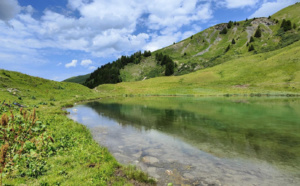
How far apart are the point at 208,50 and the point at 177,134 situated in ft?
641

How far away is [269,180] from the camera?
8.48m

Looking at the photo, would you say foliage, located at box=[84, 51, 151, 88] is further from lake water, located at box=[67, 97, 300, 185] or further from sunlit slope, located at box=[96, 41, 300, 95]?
lake water, located at box=[67, 97, 300, 185]

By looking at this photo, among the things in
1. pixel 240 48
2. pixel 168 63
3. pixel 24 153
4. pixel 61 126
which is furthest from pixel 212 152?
pixel 240 48

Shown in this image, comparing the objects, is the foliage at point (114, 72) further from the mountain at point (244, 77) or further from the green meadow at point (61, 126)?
the green meadow at point (61, 126)

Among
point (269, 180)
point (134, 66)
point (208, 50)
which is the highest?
point (208, 50)

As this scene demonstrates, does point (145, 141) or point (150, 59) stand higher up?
point (150, 59)

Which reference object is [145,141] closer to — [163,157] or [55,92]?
[163,157]

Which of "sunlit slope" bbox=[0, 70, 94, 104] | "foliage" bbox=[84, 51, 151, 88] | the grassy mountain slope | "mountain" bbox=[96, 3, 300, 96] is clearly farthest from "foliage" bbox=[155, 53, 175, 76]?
"sunlit slope" bbox=[0, 70, 94, 104]

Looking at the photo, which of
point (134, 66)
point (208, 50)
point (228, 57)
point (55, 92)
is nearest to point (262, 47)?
point (228, 57)

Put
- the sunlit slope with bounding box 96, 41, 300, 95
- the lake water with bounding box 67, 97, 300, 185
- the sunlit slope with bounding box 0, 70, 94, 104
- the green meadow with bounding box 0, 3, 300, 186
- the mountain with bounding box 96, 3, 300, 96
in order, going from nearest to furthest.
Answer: the green meadow with bounding box 0, 3, 300, 186
the lake water with bounding box 67, 97, 300, 185
the sunlit slope with bounding box 0, 70, 94, 104
the sunlit slope with bounding box 96, 41, 300, 95
the mountain with bounding box 96, 3, 300, 96

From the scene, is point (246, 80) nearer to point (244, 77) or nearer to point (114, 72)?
point (244, 77)

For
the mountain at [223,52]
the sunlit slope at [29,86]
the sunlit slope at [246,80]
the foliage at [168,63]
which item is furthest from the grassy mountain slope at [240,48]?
the sunlit slope at [29,86]

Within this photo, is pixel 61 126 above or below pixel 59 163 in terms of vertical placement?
above

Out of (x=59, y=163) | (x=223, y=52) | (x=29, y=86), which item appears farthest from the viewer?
(x=223, y=52)
